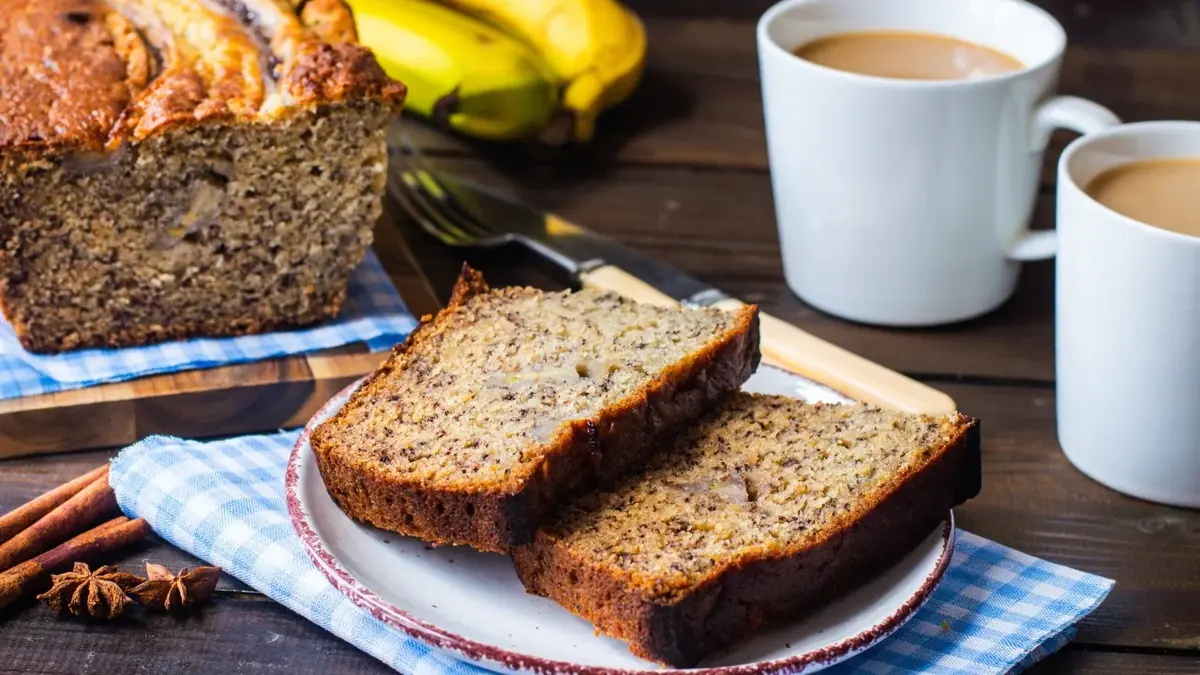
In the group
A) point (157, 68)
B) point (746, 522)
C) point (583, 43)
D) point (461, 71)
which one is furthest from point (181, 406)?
point (583, 43)

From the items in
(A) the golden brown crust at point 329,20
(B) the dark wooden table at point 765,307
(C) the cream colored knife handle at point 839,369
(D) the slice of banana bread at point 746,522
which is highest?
(A) the golden brown crust at point 329,20

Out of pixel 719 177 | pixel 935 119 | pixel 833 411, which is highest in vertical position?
pixel 935 119

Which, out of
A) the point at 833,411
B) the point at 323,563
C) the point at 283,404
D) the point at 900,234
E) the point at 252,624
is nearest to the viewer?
the point at 323,563

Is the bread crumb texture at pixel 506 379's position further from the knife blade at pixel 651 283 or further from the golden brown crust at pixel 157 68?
the golden brown crust at pixel 157 68

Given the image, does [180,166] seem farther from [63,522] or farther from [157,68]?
[63,522]

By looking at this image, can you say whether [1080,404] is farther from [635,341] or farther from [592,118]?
[592,118]

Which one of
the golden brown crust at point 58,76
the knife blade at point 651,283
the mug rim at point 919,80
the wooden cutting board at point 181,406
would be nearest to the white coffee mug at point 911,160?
the mug rim at point 919,80

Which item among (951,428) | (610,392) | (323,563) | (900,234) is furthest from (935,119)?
(323,563)
